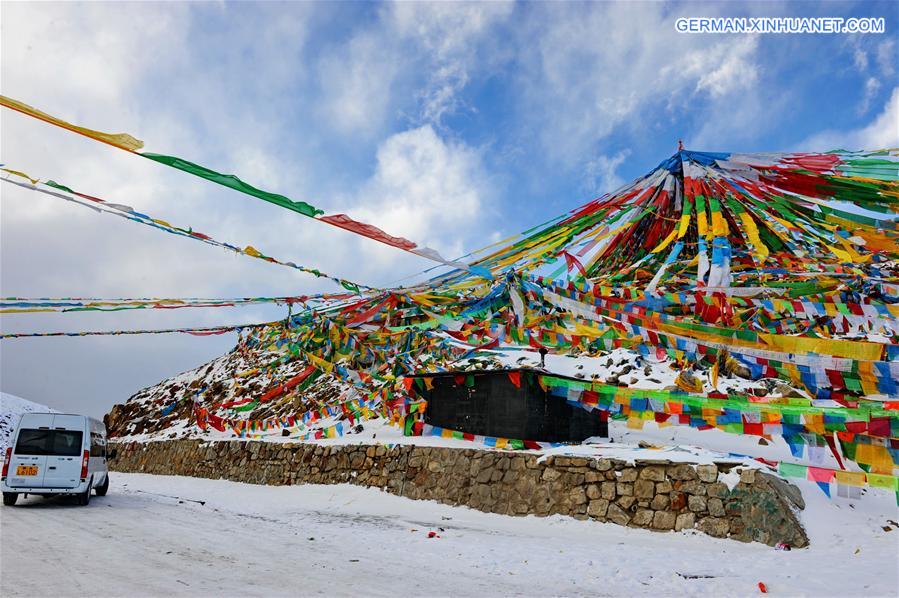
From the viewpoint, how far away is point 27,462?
1282 centimetres

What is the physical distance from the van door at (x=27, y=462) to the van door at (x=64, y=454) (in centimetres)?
12

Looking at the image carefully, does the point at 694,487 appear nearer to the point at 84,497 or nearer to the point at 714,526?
the point at 714,526

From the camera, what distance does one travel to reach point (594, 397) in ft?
28.2

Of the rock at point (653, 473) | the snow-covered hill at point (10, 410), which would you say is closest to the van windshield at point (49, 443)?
the rock at point (653, 473)

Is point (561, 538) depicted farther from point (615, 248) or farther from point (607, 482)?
point (615, 248)

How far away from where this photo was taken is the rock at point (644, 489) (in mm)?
10984

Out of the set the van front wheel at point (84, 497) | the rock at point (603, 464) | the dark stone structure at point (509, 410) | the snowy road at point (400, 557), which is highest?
the dark stone structure at point (509, 410)

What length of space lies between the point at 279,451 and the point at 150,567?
42.2 feet

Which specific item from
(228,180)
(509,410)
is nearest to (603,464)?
(509,410)

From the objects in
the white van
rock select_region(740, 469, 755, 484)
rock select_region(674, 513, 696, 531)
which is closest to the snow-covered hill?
the white van

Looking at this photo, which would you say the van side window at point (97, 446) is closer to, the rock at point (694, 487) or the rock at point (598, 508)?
the rock at point (598, 508)

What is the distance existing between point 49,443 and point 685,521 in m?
13.2

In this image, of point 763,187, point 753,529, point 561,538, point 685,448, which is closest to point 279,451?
point 561,538

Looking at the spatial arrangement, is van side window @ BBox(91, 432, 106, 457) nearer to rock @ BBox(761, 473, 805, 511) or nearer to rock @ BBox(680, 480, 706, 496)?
rock @ BBox(680, 480, 706, 496)
